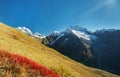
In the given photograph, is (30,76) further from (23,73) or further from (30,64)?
(30,64)

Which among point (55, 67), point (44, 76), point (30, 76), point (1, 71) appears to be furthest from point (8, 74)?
point (55, 67)

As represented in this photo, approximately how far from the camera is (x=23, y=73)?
18469 millimetres

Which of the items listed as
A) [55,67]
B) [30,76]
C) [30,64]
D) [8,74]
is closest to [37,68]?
[30,64]

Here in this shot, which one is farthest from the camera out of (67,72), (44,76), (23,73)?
(67,72)

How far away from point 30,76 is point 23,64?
4.83 feet

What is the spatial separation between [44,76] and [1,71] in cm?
362

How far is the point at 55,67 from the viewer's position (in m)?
34.2

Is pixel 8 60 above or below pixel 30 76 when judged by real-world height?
above

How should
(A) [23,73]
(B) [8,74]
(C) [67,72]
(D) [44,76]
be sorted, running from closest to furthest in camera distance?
(B) [8,74] < (A) [23,73] < (D) [44,76] < (C) [67,72]

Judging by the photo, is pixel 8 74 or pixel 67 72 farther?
pixel 67 72

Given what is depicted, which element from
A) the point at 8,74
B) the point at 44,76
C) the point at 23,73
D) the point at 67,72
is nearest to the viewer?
the point at 8,74

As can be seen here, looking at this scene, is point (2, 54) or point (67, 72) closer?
point (2, 54)

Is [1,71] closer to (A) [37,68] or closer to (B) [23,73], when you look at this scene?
(B) [23,73]

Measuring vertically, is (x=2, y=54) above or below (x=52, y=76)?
above
